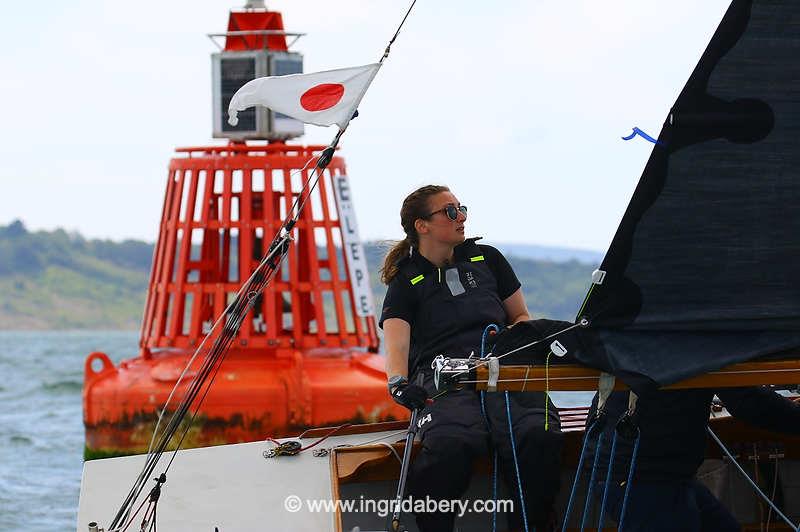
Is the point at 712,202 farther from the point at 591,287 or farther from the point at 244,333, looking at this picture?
the point at 244,333

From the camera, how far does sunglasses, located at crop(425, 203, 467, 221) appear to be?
6.34m

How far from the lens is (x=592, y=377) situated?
5.36 metres

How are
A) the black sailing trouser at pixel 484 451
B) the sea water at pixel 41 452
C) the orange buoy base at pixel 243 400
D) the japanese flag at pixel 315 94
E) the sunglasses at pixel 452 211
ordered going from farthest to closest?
1. the sea water at pixel 41 452
2. the orange buoy base at pixel 243 400
3. the japanese flag at pixel 315 94
4. the sunglasses at pixel 452 211
5. the black sailing trouser at pixel 484 451

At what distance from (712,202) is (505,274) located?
5.09ft

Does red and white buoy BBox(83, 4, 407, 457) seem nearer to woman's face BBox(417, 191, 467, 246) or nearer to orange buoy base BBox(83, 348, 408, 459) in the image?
orange buoy base BBox(83, 348, 408, 459)

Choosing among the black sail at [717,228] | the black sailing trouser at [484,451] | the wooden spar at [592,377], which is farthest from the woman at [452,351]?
the black sail at [717,228]

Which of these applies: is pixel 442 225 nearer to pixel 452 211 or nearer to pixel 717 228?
pixel 452 211

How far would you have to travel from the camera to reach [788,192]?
17.0 feet

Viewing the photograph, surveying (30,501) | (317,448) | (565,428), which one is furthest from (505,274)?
(30,501)

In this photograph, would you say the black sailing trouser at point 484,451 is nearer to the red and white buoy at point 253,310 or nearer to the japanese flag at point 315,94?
the japanese flag at point 315,94

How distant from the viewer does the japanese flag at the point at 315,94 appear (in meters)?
6.53

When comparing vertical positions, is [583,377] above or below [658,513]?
above

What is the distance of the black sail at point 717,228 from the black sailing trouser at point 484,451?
2.41ft

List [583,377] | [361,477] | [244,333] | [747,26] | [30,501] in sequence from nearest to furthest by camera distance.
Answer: [747,26] → [583,377] → [361,477] → [244,333] → [30,501]
